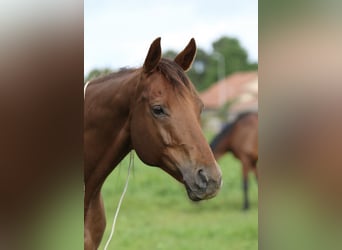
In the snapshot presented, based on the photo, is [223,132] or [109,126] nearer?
[109,126]

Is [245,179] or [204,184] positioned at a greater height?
[204,184]

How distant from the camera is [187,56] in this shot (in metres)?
1.36

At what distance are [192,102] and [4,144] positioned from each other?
563 mm

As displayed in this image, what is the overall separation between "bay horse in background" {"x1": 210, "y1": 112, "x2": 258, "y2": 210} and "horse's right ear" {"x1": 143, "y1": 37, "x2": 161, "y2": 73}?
8.21 ft

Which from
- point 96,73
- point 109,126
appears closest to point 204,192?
point 109,126

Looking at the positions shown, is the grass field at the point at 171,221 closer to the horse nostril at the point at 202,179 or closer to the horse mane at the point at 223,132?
the horse nostril at the point at 202,179

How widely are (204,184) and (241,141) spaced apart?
285cm

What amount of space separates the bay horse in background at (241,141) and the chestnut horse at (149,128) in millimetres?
2459

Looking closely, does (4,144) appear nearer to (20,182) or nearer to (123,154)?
(20,182)

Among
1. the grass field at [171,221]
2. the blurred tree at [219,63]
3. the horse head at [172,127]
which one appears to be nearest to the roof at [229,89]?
the blurred tree at [219,63]

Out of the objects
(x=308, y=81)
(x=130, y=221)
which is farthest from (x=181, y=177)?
(x=130, y=221)

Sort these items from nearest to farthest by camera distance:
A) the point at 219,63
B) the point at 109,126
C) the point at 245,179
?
the point at 109,126, the point at 219,63, the point at 245,179

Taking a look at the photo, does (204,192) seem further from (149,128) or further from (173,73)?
(173,73)

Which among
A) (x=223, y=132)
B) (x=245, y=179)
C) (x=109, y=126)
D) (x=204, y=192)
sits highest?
(x=109, y=126)
